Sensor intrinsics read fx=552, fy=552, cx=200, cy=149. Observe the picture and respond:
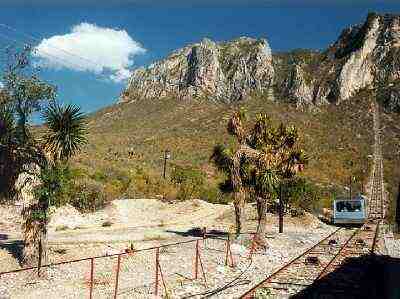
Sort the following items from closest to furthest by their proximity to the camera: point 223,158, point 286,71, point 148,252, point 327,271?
point 327,271 → point 148,252 → point 223,158 → point 286,71

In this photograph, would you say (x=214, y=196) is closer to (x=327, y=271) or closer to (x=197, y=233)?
(x=197, y=233)

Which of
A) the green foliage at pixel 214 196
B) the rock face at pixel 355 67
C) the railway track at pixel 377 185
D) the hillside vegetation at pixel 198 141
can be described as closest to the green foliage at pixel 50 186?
the hillside vegetation at pixel 198 141

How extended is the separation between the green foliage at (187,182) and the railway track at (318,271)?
81.4 feet

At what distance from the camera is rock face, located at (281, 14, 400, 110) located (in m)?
147

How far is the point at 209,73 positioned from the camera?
165m

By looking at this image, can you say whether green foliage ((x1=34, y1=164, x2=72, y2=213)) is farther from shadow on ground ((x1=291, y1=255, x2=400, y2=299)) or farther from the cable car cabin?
the cable car cabin

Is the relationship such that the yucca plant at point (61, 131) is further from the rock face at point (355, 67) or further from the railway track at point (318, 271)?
the rock face at point (355, 67)

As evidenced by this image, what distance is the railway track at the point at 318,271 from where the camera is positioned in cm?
1939

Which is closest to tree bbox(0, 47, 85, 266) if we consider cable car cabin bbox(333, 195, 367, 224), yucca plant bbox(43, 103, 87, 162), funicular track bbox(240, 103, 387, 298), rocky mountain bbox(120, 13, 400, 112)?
yucca plant bbox(43, 103, 87, 162)

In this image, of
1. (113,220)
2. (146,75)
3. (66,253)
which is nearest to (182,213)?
(113,220)

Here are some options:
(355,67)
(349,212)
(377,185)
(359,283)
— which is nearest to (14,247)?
(359,283)

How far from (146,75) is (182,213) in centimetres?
13394

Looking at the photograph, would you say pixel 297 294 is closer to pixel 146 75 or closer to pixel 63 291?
pixel 63 291

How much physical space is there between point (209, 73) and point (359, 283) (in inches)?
5780
